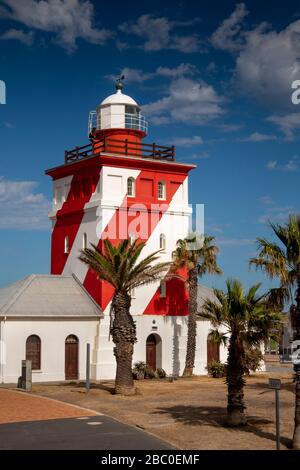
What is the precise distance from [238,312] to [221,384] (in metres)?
15.0

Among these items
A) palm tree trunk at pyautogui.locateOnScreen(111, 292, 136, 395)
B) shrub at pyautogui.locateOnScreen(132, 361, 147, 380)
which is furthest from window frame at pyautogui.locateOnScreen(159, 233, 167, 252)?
palm tree trunk at pyautogui.locateOnScreen(111, 292, 136, 395)

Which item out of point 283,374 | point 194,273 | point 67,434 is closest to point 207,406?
point 67,434

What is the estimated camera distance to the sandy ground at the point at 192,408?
2005 cm

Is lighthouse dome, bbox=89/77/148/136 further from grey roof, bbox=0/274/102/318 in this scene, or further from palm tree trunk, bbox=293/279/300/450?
palm tree trunk, bbox=293/279/300/450

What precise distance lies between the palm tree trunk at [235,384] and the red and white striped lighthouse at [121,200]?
1746 centimetres

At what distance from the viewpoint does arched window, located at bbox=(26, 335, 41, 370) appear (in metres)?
37.3

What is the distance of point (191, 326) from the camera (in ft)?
133

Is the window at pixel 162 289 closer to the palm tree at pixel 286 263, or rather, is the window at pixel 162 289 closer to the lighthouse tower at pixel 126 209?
the lighthouse tower at pixel 126 209

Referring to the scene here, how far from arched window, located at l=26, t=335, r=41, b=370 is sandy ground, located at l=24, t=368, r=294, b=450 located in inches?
82.4

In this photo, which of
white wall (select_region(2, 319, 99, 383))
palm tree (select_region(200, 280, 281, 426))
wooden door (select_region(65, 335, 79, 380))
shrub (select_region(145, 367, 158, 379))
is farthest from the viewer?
shrub (select_region(145, 367, 158, 379))

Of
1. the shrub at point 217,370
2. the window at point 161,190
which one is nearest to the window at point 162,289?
the shrub at point 217,370

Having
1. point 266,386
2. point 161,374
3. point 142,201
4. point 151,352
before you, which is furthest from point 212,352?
point 142,201
